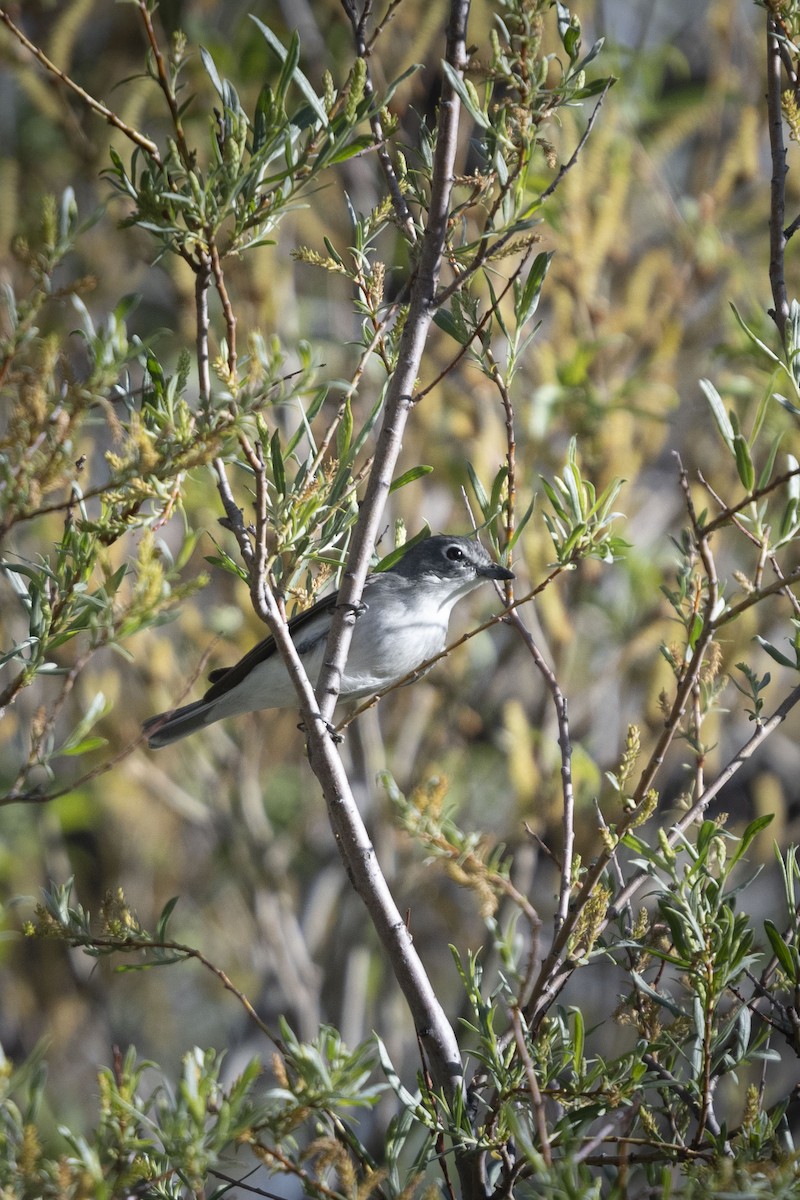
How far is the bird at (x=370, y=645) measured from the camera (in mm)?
3545

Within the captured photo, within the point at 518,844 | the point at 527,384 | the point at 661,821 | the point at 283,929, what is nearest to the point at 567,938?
the point at 518,844

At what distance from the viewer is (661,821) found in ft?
19.0

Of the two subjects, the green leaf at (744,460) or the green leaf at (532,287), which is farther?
the green leaf at (532,287)

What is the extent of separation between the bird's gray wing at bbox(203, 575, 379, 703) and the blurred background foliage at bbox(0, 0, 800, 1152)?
94mm

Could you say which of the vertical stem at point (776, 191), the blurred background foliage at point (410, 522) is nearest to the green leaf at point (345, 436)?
the vertical stem at point (776, 191)

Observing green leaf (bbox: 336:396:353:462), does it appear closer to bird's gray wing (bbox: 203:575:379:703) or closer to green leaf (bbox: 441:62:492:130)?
green leaf (bbox: 441:62:492:130)

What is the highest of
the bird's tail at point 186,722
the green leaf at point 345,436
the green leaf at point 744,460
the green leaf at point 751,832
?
the green leaf at point 345,436

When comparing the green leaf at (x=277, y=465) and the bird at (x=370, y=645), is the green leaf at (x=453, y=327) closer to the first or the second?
the green leaf at (x=277, y=465)

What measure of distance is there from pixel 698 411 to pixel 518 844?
207cm

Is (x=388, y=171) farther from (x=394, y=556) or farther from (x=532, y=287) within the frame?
(x=394, y=556)

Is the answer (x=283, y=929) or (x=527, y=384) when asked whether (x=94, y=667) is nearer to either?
(x=283, y=929)

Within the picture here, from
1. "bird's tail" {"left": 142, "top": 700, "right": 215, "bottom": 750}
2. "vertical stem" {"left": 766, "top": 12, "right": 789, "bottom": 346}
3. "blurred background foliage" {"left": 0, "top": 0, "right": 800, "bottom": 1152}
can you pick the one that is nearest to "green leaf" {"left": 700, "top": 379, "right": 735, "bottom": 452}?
"vertical stem" {"left": 766, "top": 12, "right": 789, "bottom": 346}

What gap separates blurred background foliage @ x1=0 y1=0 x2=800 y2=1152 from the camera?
4.00 metres

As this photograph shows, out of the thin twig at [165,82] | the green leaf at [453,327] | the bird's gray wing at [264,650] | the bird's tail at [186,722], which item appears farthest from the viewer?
the bird's tail at [186,722]
